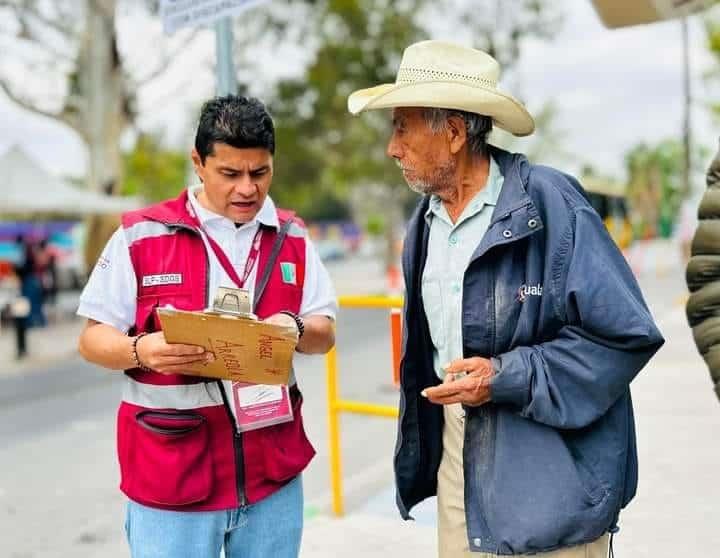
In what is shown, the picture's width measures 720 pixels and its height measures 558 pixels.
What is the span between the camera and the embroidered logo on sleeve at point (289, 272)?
7.80 feet

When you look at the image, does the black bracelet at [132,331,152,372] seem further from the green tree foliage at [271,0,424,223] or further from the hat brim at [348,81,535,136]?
the green tree foliage at [271,0,424,223]

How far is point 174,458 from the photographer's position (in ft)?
7.15

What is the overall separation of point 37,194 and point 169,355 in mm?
15896

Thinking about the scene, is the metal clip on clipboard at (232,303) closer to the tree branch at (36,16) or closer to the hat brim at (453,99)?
the hat brim at (453,99)

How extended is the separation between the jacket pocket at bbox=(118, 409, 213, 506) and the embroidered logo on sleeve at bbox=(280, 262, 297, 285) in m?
0.44

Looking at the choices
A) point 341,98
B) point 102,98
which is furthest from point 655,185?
point 102,98

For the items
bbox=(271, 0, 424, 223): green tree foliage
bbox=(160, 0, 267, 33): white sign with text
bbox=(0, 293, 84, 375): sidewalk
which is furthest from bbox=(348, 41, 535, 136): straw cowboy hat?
→ bbox=(271, 0, 424, 223): green tree foliage

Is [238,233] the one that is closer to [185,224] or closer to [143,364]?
[185,224]

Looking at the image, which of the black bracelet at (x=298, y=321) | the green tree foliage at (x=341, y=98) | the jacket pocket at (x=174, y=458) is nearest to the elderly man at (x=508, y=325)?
the black bracelet at (x=298, y=321)

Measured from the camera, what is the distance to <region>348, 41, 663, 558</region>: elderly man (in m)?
1.96

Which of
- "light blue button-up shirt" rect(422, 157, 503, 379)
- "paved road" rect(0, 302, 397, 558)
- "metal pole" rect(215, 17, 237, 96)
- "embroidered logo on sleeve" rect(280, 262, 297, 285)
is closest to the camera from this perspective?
"light blue button-up shirt" rect(422, 157, 503, 379)

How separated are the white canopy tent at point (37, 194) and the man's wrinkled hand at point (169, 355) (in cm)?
1509

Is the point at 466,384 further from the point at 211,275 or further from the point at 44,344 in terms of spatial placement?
the point at 44,344

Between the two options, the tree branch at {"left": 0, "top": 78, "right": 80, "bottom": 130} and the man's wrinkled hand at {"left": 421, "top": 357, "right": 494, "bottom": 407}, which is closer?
the man's wrinkled hand at {"left": 421, "top": 357, "right": 494, "bottom": 407}
